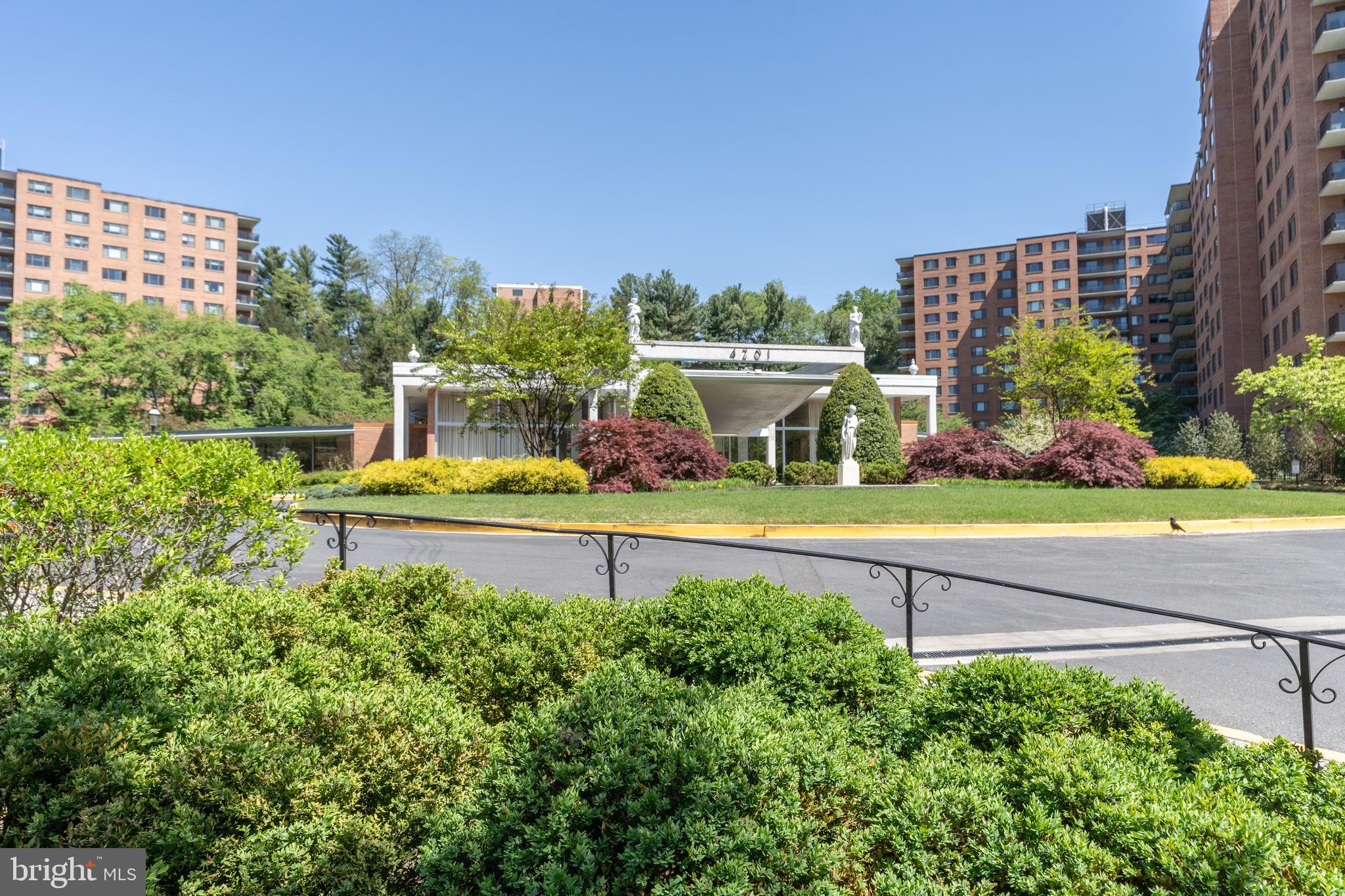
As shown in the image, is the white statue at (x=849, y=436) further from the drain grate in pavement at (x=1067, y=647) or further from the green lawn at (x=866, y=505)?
the drain grate in pavement at (x=1067, y=647)

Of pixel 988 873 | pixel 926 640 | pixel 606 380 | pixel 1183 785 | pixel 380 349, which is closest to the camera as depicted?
pixel 988 873

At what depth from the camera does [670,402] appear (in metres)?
25.0

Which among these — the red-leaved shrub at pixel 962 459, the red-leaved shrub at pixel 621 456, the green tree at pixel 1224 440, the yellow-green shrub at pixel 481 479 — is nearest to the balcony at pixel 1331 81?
the green tree at pixel 1224 440

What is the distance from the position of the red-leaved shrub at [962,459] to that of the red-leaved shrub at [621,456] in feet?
32.5

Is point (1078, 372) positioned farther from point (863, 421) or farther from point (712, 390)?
point (712, 390)

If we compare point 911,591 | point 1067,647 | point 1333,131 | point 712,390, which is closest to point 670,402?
point 712,390

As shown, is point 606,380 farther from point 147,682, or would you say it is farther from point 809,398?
point 147,682

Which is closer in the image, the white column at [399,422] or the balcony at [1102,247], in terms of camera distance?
the white column at [399,422]

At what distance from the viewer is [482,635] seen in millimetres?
4172

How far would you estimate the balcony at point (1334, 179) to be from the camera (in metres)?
34.0

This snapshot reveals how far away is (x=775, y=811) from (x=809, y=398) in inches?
1327

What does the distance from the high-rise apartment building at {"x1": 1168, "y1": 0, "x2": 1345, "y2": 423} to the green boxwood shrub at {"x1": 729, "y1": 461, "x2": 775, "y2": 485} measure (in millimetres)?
29279

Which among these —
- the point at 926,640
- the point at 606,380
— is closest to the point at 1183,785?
the point at 926,640

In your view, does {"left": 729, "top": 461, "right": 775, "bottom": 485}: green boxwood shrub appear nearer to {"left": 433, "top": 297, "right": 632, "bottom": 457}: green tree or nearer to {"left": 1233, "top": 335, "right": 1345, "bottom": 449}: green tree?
{"left": 433, "top": 297, "right": 632, "bottom": 457}: green tree
